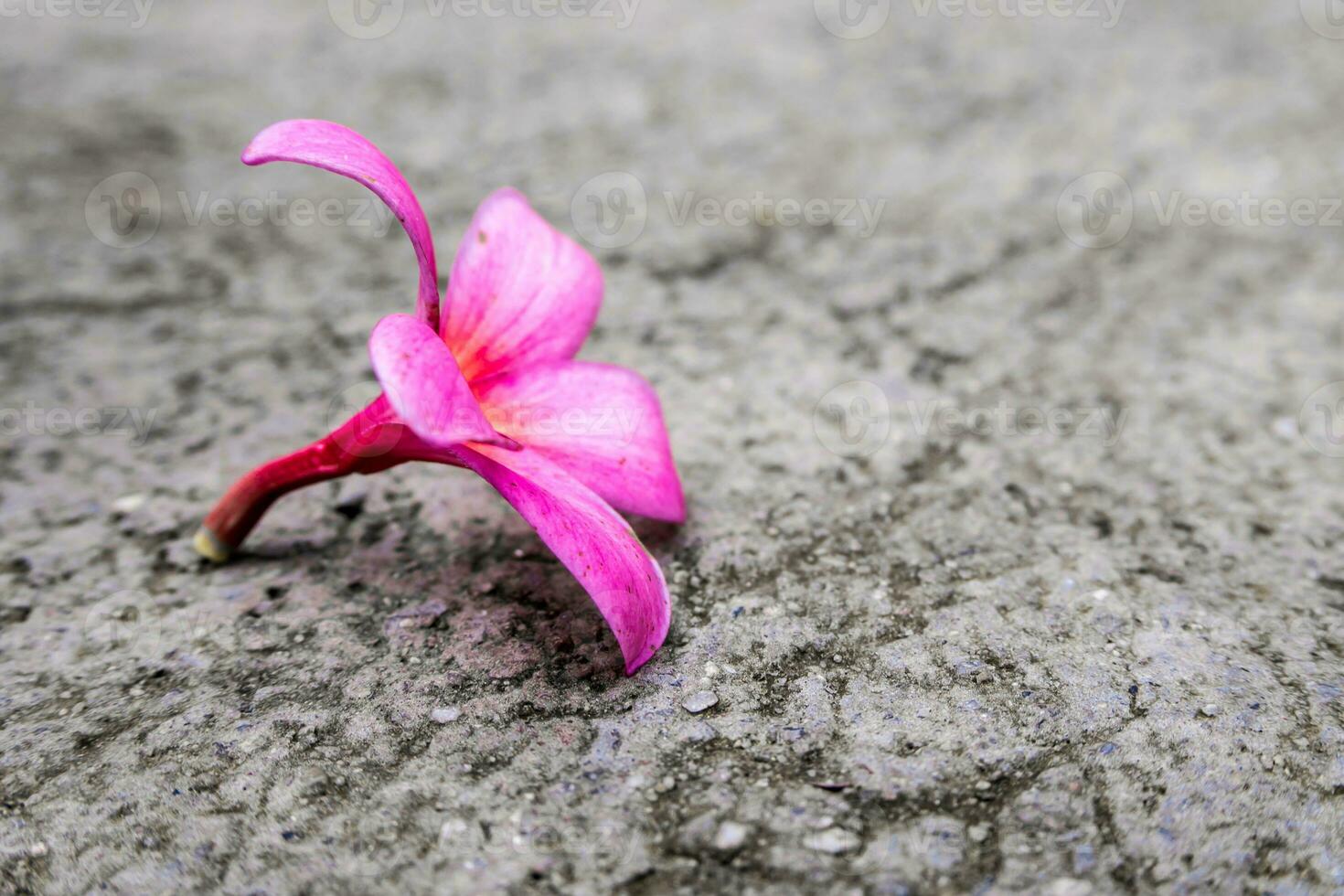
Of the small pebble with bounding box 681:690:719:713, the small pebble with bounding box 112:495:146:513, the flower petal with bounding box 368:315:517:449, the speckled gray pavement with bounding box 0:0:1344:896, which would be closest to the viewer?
the flower petal with bounding box 368:315:517:449

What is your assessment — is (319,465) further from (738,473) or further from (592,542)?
(738,473)

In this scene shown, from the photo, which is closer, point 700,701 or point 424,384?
point 424,384

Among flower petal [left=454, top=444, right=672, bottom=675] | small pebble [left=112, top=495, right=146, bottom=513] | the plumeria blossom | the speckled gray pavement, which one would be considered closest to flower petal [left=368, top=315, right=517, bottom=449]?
the plumeria blossom

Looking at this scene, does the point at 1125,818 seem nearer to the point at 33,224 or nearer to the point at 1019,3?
the point at 33,224

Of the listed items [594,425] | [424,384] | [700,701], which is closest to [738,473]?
[594,425]

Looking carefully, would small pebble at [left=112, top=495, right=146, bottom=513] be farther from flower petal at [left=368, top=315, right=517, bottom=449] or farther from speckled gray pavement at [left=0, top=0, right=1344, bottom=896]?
flower petal at [left=368, top=315, right=517, bottom=449]

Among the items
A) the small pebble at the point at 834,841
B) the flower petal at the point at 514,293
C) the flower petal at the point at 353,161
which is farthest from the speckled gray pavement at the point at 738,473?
the flower petal at the point at 353,161
